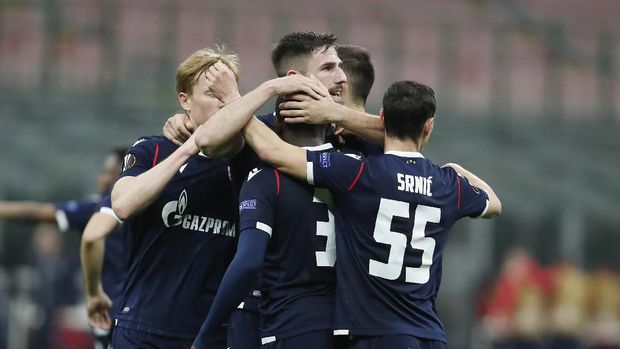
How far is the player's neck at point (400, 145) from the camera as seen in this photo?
5.30 metres

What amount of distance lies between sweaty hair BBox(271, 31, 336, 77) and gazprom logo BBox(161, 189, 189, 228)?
0.81m

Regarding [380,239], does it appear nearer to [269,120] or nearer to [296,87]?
[296,87]

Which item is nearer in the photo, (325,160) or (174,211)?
(325,160)

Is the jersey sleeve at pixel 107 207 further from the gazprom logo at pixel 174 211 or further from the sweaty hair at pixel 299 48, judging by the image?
the sweaty hair at pixel 299 48

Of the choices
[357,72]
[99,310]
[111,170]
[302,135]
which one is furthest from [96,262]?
[302,135]

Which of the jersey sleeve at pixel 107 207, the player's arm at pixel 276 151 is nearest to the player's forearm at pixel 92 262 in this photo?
the jersey sleeve at pixel 107 207

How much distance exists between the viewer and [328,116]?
5227 mm

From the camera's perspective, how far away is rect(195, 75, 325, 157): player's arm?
5121 mm

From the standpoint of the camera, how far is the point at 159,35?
1783 cm

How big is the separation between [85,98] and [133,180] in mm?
11463

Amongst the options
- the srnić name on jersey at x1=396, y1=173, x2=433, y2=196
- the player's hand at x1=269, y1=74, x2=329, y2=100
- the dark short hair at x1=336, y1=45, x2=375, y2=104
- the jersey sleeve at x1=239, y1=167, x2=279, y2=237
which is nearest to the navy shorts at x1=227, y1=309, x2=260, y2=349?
the jersey sleeve at x1=239, y1=167, x2=279, y2=237

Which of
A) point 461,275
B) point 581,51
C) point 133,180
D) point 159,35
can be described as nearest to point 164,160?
point 133,180

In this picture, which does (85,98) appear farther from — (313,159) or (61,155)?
(313,159)

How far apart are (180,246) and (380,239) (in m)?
1.14
